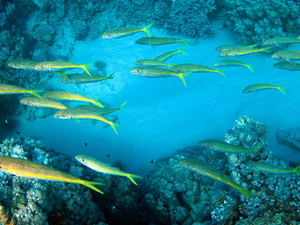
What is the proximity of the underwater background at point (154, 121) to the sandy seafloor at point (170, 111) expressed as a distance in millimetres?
42

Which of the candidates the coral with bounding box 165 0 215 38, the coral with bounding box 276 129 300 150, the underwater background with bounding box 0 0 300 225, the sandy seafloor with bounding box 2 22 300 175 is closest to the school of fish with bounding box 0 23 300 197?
the underwater background with bounding box 0 0 300 225

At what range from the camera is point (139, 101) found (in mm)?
8906

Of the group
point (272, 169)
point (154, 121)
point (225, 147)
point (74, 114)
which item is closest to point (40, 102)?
point (74, 114)

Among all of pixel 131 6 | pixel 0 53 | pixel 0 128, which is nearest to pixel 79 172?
pixel 0 128

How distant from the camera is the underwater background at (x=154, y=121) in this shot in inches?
167

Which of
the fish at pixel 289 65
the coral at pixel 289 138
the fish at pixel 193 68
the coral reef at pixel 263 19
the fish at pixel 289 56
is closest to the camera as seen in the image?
the fish at pixel 289 56

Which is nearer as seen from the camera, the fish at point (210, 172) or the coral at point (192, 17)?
the fish at point (210, 172)

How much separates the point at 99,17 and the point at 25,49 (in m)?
4.50

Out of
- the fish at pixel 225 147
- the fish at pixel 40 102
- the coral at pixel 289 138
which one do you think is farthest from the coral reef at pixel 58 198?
the coral at pixel 289 138

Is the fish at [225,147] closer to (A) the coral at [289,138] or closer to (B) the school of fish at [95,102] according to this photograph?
(B) the school of fish at [95,102]

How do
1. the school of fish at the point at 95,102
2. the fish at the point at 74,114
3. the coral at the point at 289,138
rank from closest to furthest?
the school of fish at the point at 95,102, the fish at the point at 74,114, the coral at the point at 289,138

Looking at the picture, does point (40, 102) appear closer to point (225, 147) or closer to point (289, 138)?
point (225, 147)

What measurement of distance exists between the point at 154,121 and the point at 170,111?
0.80 m

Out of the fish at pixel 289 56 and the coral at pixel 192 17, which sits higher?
the coral at pixel 192 17
